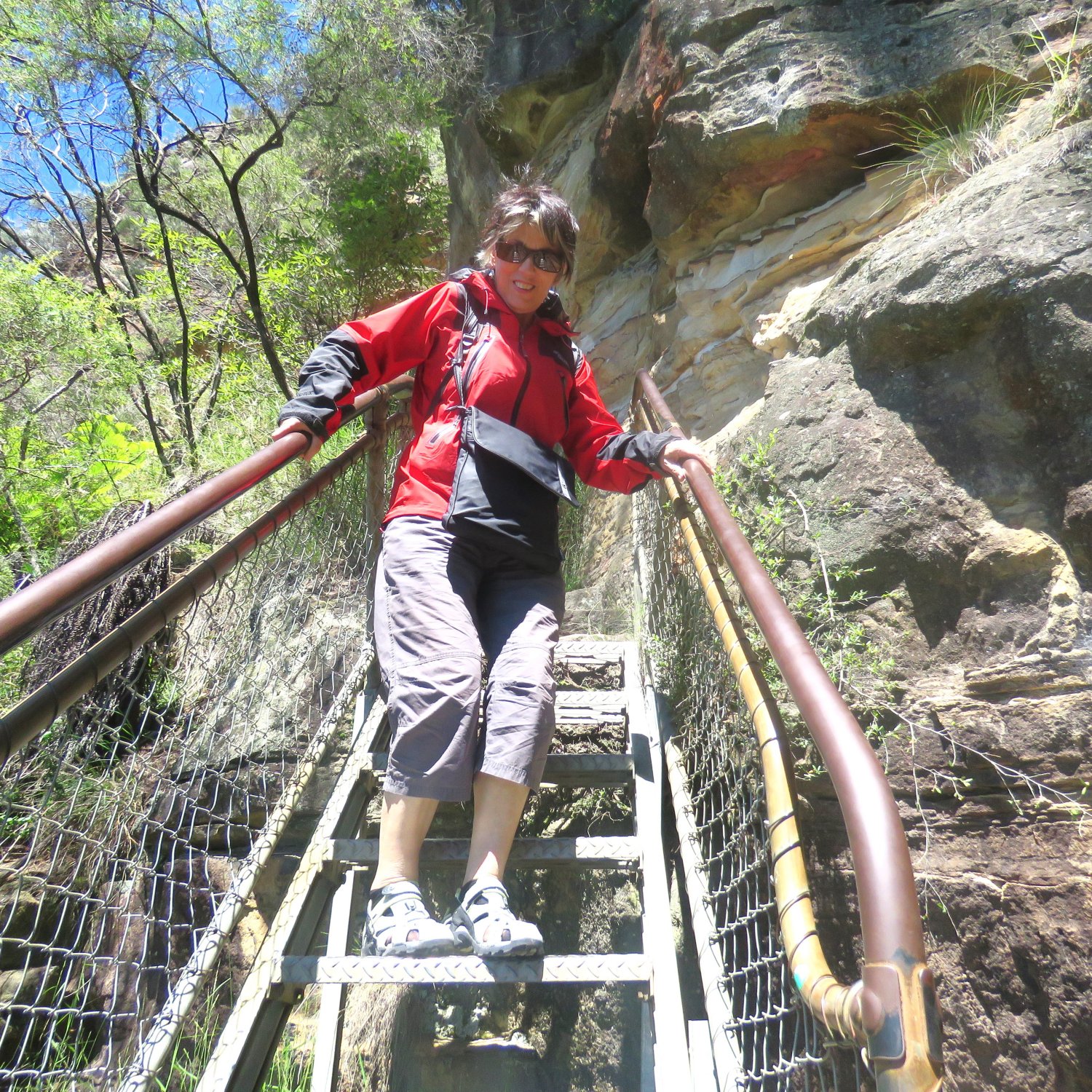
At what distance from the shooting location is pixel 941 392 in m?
2.29

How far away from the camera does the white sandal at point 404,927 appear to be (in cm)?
160

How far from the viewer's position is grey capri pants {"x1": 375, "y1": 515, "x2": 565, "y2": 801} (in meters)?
1.78

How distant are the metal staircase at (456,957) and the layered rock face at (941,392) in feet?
1.61

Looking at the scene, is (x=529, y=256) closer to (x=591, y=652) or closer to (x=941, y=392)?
(x=941, y=392)

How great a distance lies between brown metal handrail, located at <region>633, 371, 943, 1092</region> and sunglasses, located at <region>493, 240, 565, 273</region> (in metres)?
1.57

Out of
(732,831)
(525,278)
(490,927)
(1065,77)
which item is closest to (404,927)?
(490,927)

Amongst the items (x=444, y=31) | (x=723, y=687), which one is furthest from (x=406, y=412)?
(x=444, y=31)

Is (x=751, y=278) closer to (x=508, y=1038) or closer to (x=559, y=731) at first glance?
(x=559, y=731)

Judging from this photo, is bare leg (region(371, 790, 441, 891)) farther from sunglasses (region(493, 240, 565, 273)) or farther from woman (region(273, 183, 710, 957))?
sunglasses (region(493, 240, 565, 273))

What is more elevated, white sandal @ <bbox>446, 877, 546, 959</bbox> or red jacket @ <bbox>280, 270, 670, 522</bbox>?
red jacket @ <bbox>280, 270, 670, 522</bbox>

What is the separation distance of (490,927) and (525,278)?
5.76 feet

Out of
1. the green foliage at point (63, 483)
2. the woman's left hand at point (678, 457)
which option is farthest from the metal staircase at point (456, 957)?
the green foliage at point (63, 483)

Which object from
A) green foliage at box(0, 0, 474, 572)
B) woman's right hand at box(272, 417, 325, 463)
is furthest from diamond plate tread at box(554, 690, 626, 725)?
green foliage at box(0, 0, 474, 572)

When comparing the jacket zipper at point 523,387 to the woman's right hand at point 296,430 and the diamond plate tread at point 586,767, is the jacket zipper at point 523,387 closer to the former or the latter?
the woman's right hand at point 296,430
